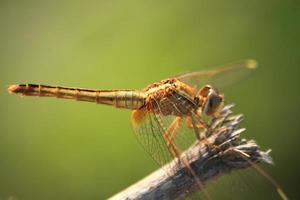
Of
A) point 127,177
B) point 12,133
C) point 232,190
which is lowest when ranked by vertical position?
point 232,190

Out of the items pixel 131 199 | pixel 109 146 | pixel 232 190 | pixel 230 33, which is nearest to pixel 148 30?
pixel 230 33

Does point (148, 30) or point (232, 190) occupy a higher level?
point (148, 30)

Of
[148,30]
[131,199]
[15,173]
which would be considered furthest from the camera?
[148,30]

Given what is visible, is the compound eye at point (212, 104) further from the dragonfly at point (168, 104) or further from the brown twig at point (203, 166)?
the brown twig at point (203, 166)

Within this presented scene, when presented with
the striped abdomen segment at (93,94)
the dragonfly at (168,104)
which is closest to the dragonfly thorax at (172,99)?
the dragonfly at (168,104)

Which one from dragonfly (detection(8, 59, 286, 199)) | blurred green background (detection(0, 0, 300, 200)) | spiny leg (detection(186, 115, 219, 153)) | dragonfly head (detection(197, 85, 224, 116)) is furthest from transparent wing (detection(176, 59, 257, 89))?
blurred green background (detection(0, 0, 300, 200))

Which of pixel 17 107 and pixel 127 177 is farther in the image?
pixel 17 107

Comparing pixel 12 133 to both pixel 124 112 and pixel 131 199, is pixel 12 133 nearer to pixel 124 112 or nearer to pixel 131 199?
pixel 124 112

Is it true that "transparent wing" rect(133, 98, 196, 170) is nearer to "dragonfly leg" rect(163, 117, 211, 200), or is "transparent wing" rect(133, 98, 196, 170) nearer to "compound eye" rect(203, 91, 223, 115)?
"dragonfly leg" rect(163, 117, 211, 200)
